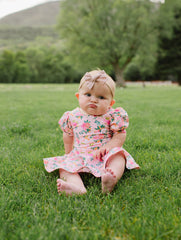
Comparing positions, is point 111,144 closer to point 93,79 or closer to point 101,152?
point 101,152

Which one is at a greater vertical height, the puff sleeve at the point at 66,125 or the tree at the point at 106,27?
the tree at the point at 106,27

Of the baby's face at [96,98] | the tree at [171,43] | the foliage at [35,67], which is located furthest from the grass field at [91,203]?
the foliage at [35,67]

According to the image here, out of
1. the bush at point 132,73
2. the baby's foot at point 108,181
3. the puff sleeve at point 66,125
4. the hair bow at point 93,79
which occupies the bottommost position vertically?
the baby's foot at point 108,181

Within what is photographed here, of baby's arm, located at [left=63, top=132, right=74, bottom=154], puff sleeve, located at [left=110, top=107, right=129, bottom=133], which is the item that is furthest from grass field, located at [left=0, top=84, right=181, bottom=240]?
puff sleeve, located at [left=110, top=107, right=129, bottom=133]

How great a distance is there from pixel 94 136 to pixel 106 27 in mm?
26991

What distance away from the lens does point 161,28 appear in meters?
28.8

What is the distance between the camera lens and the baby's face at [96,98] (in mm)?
2211

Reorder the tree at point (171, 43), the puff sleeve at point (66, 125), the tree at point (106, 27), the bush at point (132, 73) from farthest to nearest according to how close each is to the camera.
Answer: the bush at point (132, 73) → the tree at point (171, 43) → the tree at point (106, 27) → the puff sleeve at point (66, 125)

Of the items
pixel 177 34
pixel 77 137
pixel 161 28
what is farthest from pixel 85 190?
pixel 177 34

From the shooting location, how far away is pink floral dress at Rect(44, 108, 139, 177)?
2.25 metres

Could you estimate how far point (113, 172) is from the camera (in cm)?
194

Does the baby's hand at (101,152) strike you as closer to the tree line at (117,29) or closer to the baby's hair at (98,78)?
the baby's hair at (98,78)

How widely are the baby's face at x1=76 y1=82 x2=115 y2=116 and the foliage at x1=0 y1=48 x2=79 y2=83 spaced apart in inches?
2043

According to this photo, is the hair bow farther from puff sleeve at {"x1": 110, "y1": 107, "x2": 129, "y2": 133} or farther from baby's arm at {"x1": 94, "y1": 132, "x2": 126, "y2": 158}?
baby's arm at {"x1": 94, "y1": 132, "x2": 126, "y2": 158}
